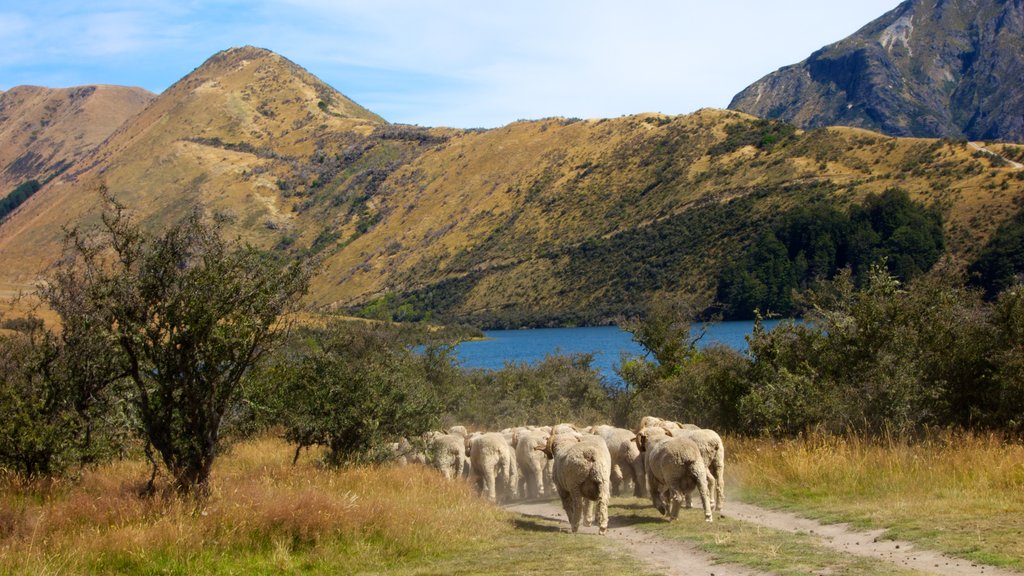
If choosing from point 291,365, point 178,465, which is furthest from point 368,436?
point 178,465

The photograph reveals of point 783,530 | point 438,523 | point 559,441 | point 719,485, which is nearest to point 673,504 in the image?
point 719,485

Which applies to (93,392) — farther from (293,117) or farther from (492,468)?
(293,117)

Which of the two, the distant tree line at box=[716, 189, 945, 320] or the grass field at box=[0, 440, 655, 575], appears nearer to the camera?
the grass field at box=[0, 440, 655, 575]

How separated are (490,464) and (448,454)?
1.15 m

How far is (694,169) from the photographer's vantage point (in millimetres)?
117500

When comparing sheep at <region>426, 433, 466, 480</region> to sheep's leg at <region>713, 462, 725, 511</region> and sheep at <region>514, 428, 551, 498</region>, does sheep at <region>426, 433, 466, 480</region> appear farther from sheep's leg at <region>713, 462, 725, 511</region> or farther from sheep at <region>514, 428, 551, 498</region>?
sheep's leg at <region>713, 462, 725, 511</region>

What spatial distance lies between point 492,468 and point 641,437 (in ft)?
10.3

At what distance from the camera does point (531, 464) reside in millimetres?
18062

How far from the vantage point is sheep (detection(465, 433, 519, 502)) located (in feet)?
56.2

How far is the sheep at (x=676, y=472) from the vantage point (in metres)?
13.5

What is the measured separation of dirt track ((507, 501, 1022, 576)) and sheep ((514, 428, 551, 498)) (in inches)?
150

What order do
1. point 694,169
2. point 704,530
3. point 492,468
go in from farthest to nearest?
1. point 694,169
2. point 492,468
3. point 704,530

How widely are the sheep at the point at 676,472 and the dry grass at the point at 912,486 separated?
1.50 meters

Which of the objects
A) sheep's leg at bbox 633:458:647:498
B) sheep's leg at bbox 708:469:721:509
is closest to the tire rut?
sheep's leg at bbox 708:469:721:509
